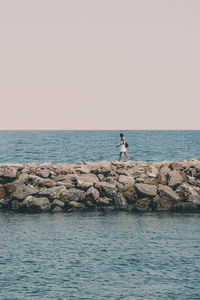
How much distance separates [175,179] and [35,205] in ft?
30.1

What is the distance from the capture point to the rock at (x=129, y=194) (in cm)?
2841

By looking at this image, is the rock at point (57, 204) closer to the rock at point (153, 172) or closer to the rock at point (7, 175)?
the rock at point (7, 175)

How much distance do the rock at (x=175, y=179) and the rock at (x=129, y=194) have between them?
8.62ft

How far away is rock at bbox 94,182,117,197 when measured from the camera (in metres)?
28.4

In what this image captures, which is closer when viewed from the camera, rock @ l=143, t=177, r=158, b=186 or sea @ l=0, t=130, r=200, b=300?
sea @ l=0, t=130, r=200, b=300

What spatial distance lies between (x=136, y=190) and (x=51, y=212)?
543 cm

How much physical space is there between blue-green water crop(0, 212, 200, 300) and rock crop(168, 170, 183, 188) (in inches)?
162

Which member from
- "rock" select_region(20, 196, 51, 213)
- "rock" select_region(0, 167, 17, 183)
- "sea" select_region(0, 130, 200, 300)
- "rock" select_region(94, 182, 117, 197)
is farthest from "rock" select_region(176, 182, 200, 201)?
"rock" select_region(0, 167, 17, 183)

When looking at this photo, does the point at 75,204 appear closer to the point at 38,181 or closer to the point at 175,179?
the point at 38,181

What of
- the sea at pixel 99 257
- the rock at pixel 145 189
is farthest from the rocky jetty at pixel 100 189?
the sea at pixel 99 257

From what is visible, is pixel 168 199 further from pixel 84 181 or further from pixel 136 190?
pixel 84 181

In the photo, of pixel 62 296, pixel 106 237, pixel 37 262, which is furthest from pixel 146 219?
pixel 62 296

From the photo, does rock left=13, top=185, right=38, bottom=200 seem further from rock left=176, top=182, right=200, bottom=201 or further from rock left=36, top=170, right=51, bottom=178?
rock left=176, top=182, right=200, bottom=201

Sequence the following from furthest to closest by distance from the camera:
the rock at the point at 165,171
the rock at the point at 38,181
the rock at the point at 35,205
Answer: the rock at the point at 165,171 < the rock at the point at 38,181 < the rock at the point at 35,205
